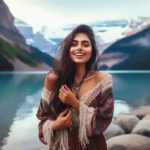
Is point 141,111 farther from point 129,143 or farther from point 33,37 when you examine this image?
point 33,37

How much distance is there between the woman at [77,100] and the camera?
2.41 ft

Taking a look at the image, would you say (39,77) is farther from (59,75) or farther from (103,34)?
(59,75)

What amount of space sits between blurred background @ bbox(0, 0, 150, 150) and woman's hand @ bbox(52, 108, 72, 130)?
8.05 feet

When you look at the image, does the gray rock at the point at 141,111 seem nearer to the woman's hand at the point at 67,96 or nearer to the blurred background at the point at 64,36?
the blurred background at the point at 64,36

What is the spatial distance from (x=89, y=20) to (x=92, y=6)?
0.18m

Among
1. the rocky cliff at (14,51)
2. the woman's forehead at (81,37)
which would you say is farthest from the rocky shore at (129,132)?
the rocky cliff at (14,51)

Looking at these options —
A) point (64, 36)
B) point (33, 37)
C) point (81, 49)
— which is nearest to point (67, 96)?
point (81, 49)

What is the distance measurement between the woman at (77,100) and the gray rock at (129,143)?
1023 millimetres

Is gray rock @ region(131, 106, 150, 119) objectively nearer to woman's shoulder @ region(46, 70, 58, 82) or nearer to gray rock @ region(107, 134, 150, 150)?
gray rock @ region(107, 134, 150, 150)

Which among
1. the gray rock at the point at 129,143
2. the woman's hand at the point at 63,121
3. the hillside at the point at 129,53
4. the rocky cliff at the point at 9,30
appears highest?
the rocky cliff at the point at 9,30

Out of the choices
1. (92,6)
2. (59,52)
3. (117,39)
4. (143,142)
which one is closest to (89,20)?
(92,6)

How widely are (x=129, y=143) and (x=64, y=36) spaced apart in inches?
76.8

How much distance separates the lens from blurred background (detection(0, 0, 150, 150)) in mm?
3531

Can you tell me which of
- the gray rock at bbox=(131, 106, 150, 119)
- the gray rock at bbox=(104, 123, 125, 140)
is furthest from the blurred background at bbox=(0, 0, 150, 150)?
the gray rock at bbox=(104, 123, 125, 140)
